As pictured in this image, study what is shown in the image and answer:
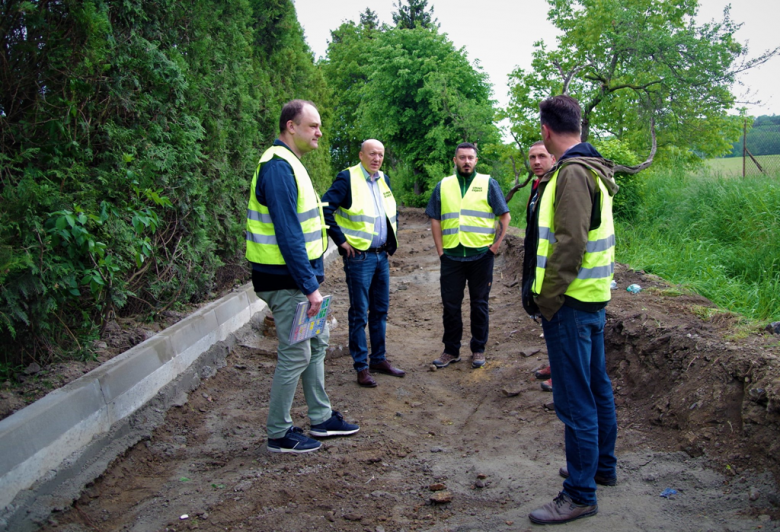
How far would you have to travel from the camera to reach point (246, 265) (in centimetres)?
818

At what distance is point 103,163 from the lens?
4777 mm

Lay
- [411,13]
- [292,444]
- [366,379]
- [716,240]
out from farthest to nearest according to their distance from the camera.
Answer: [411,13], [716,240], [366,379], [292,444]

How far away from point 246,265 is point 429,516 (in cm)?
561

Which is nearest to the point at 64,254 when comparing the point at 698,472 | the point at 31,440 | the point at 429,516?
the point at 31,440

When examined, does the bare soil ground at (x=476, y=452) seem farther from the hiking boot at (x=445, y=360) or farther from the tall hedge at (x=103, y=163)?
the tall hedge at (x=103, y=163)

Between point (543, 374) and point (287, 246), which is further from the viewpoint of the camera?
point (543, 374)

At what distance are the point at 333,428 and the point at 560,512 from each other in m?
1.83

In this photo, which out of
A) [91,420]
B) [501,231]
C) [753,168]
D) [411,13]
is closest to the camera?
[91,420]

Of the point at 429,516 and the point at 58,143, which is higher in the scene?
the point at 58,143

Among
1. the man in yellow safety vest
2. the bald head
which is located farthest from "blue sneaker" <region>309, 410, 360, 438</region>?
the bald head

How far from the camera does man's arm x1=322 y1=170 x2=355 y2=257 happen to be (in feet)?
17.8

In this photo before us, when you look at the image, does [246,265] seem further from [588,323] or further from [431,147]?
[431,147]

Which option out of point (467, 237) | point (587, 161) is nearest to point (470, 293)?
point (467, 237)

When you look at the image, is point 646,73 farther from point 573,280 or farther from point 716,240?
point 573,280
